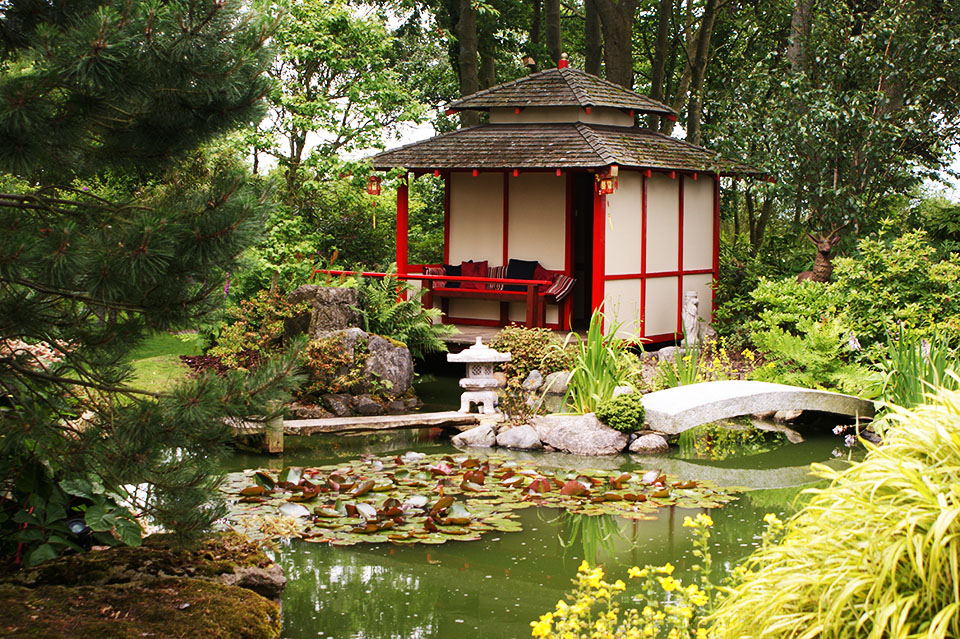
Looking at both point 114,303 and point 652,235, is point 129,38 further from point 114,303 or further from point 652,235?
point 652,235

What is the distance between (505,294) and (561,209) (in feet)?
6.22

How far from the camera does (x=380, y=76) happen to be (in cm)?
1577

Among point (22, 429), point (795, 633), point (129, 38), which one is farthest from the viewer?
point (22, 429)

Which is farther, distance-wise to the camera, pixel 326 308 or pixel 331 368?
pixel 326 308

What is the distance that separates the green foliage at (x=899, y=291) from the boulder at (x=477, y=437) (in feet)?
14.1

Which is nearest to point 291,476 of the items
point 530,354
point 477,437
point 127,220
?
point 477,437

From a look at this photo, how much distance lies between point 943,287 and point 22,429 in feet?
33.5

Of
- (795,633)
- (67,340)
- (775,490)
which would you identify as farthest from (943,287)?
(67,340)

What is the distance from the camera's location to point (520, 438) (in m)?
9.75

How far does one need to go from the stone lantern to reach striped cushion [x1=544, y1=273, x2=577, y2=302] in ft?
12.1

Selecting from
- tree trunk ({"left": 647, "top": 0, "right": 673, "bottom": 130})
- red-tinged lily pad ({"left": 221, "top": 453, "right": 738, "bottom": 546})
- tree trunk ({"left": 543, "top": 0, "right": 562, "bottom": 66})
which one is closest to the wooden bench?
red-tinged lily pad ({"left": 221, "top": 453, "right": 738, "bottom": 546})

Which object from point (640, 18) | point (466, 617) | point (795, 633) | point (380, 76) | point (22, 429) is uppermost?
point (640, 18)

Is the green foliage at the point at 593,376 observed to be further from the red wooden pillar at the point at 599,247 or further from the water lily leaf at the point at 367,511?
the water lily leaf at the point at 367,511

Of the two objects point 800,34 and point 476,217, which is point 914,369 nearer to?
point 800,34
